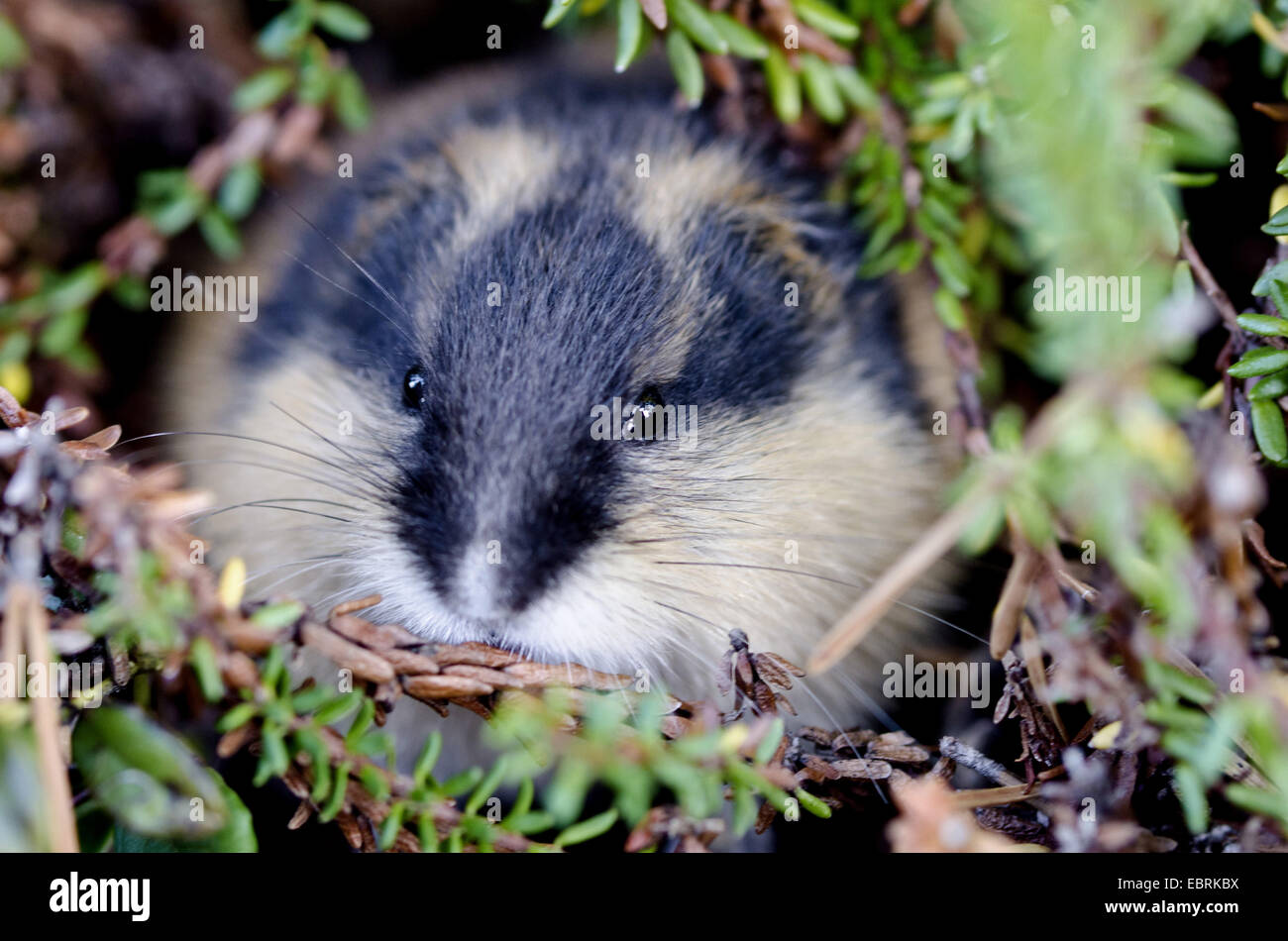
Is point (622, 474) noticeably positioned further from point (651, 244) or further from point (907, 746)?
point (907, 746)

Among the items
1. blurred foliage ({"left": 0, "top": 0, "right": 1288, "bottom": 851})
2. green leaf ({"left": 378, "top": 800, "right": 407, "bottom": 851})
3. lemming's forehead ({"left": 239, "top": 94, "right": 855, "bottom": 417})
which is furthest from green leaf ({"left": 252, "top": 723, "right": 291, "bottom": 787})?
lemming's forehead ({"left": 239, "top": 94, "right": 855, "bottom": 417})

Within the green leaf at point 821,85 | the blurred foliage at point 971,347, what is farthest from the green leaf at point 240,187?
the green leaf at point 821,85

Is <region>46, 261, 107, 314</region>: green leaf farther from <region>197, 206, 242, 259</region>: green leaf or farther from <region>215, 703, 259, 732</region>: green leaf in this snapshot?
<region>215, 703, 259, 732</region>: green leaf

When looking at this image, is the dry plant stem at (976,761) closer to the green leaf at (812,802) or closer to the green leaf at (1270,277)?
the green leaf at (812,802)

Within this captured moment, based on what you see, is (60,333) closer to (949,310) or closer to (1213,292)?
(949,310)

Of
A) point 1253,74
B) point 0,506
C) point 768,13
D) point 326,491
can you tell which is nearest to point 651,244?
point 768,13

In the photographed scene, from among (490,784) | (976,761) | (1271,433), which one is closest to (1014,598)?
(976,761)
